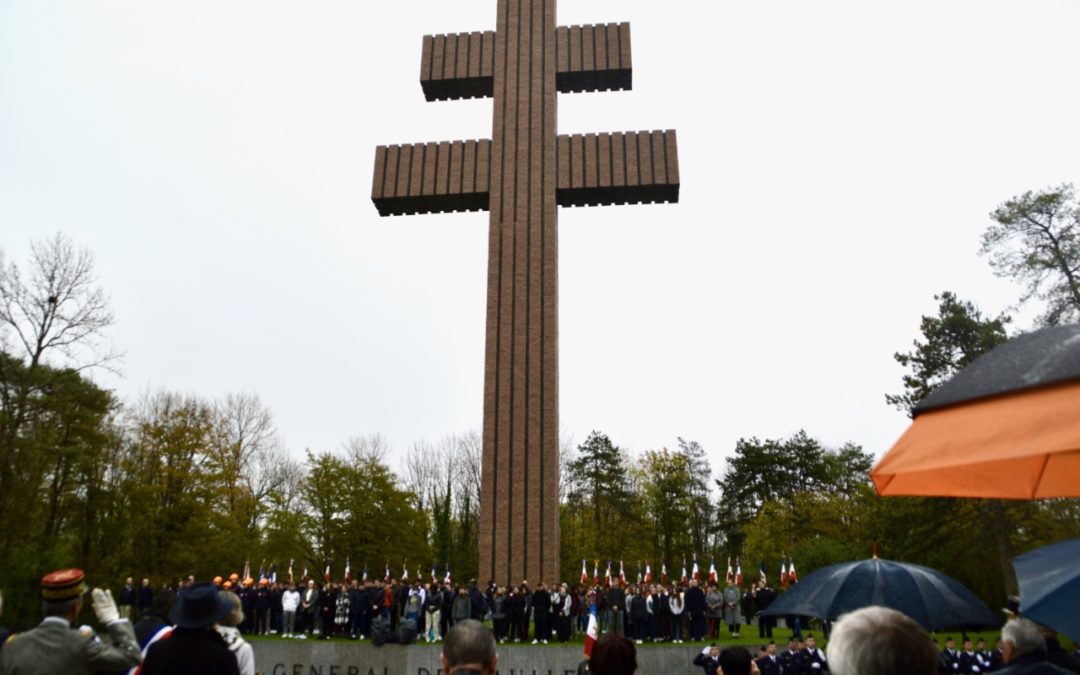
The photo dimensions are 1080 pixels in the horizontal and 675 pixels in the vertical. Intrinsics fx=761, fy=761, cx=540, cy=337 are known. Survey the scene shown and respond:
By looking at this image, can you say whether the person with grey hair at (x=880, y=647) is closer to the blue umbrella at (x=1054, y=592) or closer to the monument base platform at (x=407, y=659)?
the blue umbrella at (x=1054, y=592)

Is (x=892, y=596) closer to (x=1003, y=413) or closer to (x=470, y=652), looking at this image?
(x=1003, y=413)

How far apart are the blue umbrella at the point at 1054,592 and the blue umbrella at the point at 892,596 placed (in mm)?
1575

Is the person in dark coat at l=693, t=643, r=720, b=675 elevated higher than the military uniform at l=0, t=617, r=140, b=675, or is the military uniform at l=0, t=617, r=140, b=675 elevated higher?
the military uniform at l=0, t=617, r=140, b=675

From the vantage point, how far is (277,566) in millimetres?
33688

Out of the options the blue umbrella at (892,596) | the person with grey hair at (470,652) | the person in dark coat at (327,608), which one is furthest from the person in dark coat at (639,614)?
the person with grey hair at (470,652)

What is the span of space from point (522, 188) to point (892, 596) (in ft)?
63.3

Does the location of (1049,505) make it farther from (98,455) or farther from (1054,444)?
(98,455)

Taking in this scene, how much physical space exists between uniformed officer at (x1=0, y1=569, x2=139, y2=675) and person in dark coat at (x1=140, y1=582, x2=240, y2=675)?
6.1 inches

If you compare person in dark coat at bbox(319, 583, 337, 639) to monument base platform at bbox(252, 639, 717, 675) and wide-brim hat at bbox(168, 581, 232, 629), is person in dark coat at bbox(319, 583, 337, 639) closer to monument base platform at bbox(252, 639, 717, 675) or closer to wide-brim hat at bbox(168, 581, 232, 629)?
monument base platform at bbox(252, 639, 717, 675)

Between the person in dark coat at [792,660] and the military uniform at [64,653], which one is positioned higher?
the military uniform at [64,653]

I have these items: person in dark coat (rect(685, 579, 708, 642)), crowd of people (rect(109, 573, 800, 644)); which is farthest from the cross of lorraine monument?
person in dark coat (rect(685, 579, 708, 642))

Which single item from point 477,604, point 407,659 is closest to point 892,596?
point 407,659

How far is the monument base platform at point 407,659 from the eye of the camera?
665 inches

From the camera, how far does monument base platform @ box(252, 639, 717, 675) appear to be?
16891 mm
